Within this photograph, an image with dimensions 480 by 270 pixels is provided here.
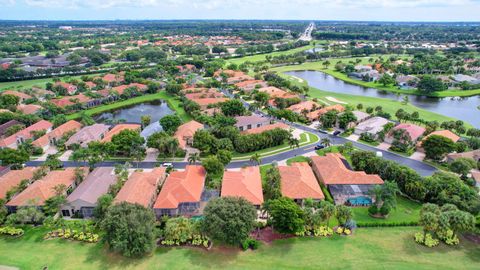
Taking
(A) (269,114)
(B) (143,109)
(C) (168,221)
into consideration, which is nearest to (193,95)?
(B) (143,109)

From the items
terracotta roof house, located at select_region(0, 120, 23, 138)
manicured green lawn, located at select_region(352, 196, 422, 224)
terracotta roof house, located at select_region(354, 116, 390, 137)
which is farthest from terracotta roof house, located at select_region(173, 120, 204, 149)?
terracotta roof house, located at select_region(0, 120, 23, 138)

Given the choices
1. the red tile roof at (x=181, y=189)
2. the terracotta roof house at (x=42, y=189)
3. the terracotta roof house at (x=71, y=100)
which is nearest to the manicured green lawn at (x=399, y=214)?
the red tile roof at (x=181, y=189)

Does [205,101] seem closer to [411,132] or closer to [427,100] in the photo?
[411,132]

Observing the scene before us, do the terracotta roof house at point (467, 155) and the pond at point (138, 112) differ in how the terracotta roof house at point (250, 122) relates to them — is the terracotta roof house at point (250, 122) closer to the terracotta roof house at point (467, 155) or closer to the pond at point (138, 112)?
the pond at point (138, 112)

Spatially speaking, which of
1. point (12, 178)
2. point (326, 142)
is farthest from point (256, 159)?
point (12, 178)

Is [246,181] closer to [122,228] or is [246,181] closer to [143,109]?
[122,228]

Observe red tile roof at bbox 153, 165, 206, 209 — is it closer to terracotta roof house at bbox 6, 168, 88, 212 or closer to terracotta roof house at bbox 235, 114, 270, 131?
terracotta roof house at bbox 6, 168, 88, 212
